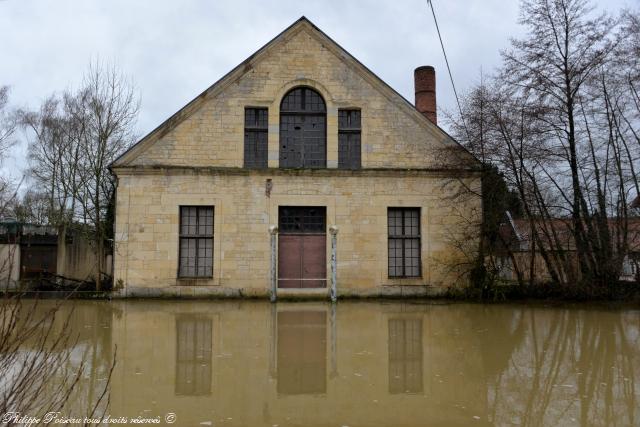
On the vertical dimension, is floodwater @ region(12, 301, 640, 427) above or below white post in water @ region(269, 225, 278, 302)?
below

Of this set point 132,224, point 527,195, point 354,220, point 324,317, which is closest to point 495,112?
point 527,195

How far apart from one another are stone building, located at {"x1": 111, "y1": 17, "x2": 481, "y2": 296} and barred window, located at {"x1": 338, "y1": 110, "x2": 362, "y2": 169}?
0.16 ft

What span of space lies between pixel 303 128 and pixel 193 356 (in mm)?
11457

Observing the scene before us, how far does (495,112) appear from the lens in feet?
51.6

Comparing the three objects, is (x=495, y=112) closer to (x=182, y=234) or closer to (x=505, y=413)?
(x=182, y=234)

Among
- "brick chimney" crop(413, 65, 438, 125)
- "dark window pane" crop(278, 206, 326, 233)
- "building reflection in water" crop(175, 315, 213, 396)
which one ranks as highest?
"brick chimney" crop(413, 65, 438, 125)

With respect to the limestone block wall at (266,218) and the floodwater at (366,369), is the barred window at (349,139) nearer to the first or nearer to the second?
the limestone block wall at (266,218)

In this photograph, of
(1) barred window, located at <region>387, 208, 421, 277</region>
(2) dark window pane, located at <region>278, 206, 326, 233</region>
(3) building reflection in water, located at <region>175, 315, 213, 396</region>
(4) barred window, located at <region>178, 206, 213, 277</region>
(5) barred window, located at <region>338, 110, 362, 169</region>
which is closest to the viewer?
(3) building reflection in water, located at <region>175, 315, 213, 396</region>

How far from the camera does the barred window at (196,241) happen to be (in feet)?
55.7

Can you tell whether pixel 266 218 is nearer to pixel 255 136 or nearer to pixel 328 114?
pixel 255 136

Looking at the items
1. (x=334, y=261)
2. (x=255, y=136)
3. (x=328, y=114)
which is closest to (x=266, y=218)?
(x=334, y=261)

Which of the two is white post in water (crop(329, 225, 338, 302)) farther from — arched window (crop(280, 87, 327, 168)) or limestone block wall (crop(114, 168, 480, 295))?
arched window (crop(280, 87, 327, 168))

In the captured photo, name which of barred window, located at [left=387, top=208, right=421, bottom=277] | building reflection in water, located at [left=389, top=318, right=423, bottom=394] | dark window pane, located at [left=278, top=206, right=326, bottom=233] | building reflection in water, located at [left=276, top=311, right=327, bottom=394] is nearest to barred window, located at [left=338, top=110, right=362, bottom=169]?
dark window pane, located at [left=278, top=206, right=326, bottom=233]

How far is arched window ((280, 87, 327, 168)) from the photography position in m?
17.8
